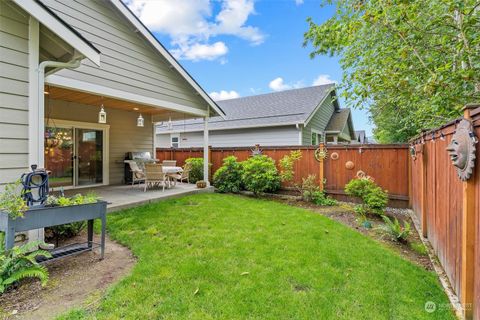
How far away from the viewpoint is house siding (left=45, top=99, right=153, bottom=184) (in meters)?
8.33

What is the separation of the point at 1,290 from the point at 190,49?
16.0m

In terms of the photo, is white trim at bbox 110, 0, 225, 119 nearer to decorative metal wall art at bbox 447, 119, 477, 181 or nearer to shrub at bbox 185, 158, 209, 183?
shrub at bbox 185, 158, 209, 183

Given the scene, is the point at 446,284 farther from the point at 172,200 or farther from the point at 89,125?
the point at 89,125

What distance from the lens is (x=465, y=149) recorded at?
2104 mm

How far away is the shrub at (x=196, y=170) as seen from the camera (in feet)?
33.1

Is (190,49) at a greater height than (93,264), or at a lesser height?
greater

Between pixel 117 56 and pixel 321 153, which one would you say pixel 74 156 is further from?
pixel 321 153

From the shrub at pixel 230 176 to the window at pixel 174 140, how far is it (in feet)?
25.4

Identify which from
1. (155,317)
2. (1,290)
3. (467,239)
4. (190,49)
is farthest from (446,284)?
(190,49)

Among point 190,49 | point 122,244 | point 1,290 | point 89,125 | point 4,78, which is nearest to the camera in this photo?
point 1,290

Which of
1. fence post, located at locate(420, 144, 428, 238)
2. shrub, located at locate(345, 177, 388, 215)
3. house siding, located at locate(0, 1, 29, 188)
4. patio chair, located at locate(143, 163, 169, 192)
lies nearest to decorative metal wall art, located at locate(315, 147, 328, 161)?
shrub, located at locate(345, 177, 388, 215)

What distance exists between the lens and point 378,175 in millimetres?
7395

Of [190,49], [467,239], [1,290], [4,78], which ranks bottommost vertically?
[1,290]

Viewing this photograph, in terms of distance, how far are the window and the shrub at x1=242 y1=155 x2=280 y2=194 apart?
866 centimetres
